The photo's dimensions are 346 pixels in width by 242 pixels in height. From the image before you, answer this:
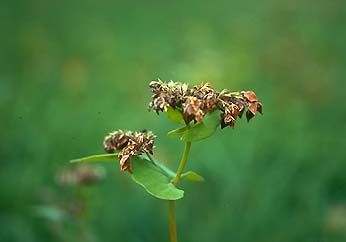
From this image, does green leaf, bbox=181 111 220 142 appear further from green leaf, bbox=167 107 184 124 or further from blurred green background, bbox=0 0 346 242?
blurred green background, bbox=0 0 346 242

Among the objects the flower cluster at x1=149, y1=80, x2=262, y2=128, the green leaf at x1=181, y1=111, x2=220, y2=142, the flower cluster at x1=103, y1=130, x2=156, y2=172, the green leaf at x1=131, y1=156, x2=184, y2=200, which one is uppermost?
the flower cluster at x1=149, y1=80, x2=262, y2=128

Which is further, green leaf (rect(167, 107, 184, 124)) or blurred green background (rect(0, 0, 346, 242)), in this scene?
blurred green background (rect(0, 0, 346, 242))

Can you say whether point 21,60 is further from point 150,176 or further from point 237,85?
point 150,176

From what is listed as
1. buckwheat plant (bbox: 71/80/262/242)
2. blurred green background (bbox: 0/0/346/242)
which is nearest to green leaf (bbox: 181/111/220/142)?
buckwheat plant (bbox: 71/80/262/242)

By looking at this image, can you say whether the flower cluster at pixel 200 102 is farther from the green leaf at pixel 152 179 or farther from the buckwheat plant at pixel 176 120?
the green leaf at pixel 152 179

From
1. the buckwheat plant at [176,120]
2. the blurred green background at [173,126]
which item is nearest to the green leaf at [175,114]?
the buckwheat plant at [176,120]

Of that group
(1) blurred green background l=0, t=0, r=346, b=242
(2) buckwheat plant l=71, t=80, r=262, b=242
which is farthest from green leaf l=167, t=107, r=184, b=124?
(1) blurred green background l=0, t=0, r=346, b=242

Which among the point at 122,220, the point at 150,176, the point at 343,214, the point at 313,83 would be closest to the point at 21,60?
the point at 313,83

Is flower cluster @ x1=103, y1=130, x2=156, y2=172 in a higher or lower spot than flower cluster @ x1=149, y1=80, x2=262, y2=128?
lower
